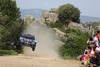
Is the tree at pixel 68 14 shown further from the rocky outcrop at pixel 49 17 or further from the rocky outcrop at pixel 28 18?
the rocky outcrop at pixel 28 18

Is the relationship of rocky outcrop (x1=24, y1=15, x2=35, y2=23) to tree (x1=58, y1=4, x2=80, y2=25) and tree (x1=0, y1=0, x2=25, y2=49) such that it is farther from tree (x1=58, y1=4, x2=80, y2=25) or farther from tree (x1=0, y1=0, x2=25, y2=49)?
tree (x1=0, y1=0, x2=25, y2=49)

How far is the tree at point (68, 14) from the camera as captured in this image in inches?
3637

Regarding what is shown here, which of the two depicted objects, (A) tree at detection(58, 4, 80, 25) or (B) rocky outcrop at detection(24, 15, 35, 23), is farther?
(B) rocky outcrop at detection(24, 15, 35, 23)

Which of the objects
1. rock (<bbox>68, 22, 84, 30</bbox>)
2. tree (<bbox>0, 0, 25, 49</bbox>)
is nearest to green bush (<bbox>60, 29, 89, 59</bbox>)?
tree (<bbox>0, 0, 25, 49</bbox>)

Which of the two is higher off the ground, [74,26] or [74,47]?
[74,26]

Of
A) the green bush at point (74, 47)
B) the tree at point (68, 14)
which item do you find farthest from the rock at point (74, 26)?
the green bush at point (74, 47)

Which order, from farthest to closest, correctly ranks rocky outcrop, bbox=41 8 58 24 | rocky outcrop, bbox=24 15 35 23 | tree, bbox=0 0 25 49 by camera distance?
rocky outcrop, bbox=24 15 35 23 < rocky outcrop, bbox=41 8 58 24 < tree, bbox=0 0 25 49

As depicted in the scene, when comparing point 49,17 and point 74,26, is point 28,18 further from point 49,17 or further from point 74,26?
point 74,26

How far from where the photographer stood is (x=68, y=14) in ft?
304

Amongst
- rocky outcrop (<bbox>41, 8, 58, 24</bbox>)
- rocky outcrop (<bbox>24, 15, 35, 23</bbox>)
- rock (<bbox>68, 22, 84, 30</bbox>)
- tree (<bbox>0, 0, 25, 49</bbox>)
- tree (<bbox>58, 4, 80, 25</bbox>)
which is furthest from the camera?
rocky outcrop (<bbox>24, 15, 35, 23</bbox>)

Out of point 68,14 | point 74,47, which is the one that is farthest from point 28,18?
point 74,47

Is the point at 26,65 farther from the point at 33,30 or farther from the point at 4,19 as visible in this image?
the point at 33,30

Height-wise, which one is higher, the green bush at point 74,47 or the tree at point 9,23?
the tree at point 9,23

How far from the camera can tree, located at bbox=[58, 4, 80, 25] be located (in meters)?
92.4
